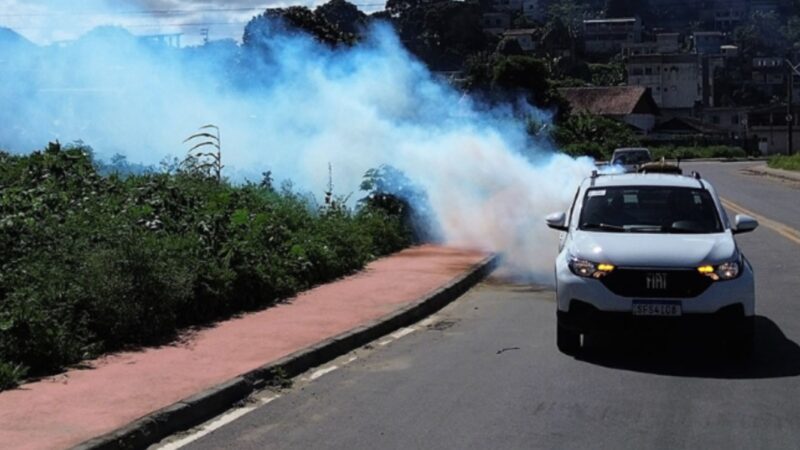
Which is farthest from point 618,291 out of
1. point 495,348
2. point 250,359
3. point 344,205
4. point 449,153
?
point 449,153

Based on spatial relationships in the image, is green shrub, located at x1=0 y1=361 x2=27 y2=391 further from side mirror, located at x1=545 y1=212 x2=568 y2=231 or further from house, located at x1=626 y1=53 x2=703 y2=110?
house, located at x1=626 y1=53 x2=703 y2=110

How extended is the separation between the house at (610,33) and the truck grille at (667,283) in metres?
163

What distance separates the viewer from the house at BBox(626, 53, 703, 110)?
118 m

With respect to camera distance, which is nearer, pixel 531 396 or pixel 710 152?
pixel 531 396

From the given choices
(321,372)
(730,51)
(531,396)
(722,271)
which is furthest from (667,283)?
(730,51)

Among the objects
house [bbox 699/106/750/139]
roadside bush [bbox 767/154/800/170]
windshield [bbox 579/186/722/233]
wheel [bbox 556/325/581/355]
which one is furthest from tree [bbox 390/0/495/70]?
wheel [bbox 556/325/581/355]

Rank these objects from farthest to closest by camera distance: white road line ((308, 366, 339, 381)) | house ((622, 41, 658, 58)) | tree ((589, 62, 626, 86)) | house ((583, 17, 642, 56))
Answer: house ((583, 17, 642, 56))
house ((622, 41, 658, 58))
tree ((589, 62, 626, 86))
white road line ((308, 366, 339, 381))

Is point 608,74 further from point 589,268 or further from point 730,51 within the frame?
point 589,268

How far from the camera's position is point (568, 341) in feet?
32.7

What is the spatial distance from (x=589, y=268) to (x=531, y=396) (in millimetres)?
1774

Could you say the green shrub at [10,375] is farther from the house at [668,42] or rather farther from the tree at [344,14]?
the house at [668,42]

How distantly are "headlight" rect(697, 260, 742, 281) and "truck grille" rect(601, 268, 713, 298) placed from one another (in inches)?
1.9

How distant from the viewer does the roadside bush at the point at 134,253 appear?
9398 millimetres

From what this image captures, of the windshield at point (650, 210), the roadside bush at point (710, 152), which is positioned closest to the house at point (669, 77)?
the roadside bush at point (710, 152)
